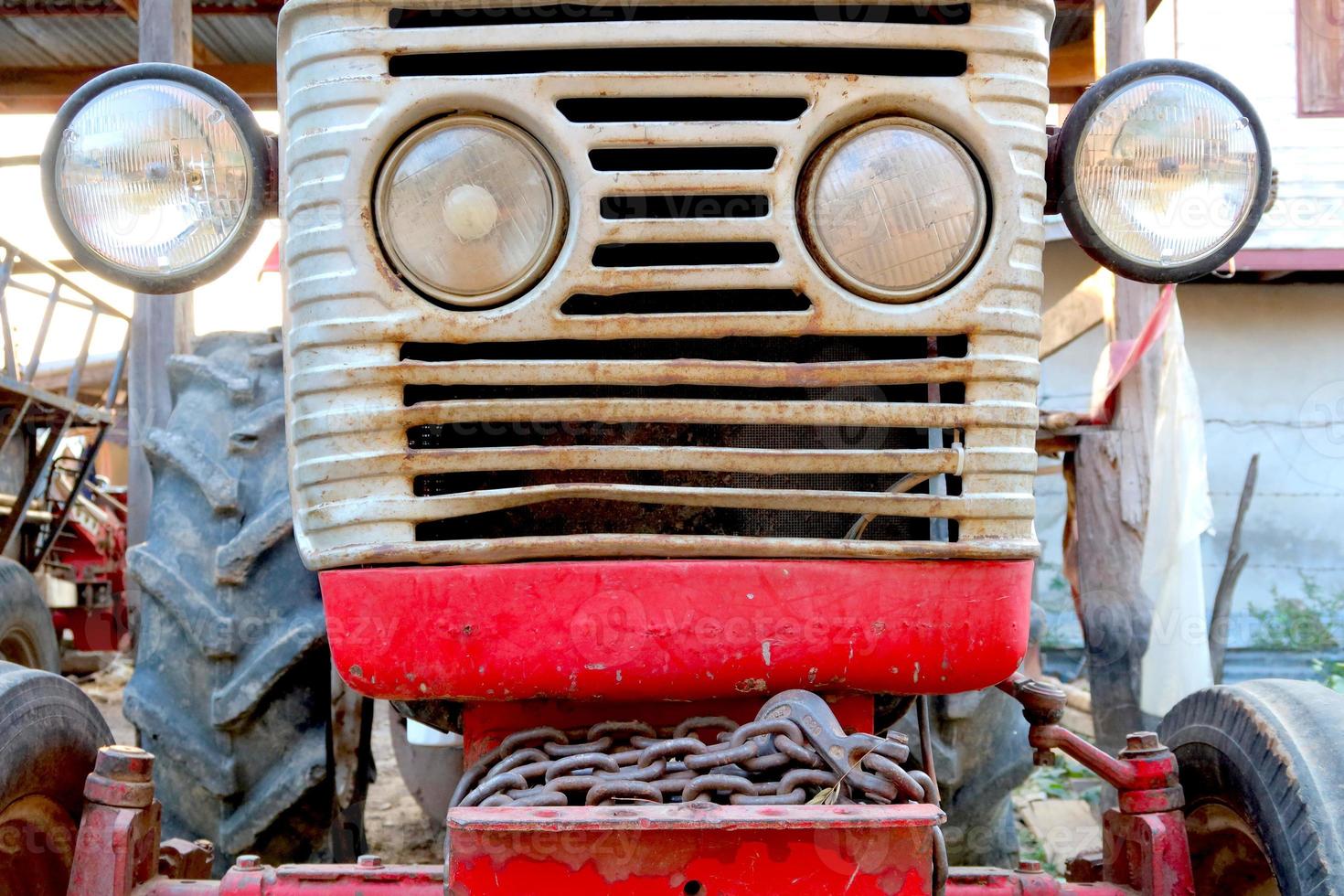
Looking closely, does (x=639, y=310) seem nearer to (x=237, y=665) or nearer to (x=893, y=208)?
(x=893, y=208)

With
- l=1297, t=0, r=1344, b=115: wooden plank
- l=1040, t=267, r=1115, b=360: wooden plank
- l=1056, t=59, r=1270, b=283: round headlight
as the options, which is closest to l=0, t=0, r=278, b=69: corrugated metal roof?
l=1040, t=267, r=1115, b=360: wooden plank

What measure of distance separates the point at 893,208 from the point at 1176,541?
3533mm

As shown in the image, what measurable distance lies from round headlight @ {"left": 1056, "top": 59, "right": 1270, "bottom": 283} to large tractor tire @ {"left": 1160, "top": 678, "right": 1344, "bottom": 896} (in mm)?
806

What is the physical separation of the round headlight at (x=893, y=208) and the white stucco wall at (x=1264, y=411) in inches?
318

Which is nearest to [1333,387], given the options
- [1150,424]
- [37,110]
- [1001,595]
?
[1150,424]

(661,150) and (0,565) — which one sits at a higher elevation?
(661,150)

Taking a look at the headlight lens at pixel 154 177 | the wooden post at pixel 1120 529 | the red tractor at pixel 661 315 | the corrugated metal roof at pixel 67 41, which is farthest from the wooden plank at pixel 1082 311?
the corrugated metal roof at pixel 67 41

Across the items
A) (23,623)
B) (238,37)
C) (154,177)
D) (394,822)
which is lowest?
(394,822)

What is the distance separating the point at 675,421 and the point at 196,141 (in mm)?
859

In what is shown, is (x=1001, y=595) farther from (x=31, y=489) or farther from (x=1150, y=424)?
(x=31, y=489)

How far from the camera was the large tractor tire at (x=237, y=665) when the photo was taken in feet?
8.13

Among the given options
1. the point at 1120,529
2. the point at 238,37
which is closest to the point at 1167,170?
the point at 1120,529

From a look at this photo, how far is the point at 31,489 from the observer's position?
19.3 ft

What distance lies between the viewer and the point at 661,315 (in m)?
1.65
